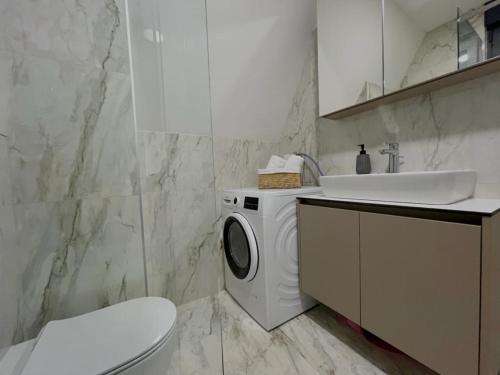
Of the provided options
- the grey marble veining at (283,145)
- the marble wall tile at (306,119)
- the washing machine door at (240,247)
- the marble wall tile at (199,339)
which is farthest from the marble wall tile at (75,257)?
the marble wall tile at (306,119)

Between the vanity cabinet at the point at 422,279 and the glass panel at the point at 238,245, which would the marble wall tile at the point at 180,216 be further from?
the vanity cabinet at the point at 422,279

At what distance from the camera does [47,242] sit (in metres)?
1.04

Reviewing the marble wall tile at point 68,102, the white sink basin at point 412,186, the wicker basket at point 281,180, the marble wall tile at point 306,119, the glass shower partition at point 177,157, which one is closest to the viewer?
the white sink basin at point 412,186

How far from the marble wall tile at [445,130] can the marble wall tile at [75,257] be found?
169 cm

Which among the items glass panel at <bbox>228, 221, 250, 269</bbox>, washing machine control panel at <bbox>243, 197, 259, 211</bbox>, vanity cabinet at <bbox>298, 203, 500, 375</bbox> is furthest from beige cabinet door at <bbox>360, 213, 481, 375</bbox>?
glass panel at <bbox>228, 221, 250, 269</bbox>

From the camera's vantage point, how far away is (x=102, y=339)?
0.82 metres

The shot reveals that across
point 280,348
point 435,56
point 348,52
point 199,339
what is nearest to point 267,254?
point 280,348

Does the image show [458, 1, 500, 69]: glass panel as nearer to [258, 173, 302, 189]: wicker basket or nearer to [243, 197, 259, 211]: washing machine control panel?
[258, 173, 302, 189]: wicker basket

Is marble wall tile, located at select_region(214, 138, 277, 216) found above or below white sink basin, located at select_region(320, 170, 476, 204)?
above

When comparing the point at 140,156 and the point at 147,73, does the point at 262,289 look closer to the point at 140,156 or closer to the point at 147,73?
the point at 140,156

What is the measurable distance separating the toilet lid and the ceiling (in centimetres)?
202

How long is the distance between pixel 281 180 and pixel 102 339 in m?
1.23

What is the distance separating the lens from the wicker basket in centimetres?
150

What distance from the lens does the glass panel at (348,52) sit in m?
1.40
